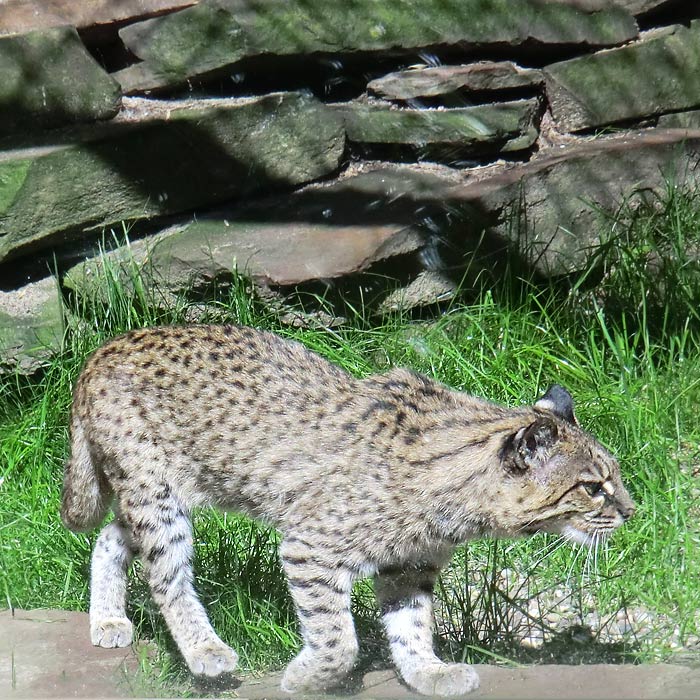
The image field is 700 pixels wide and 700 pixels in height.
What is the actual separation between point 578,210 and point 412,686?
317cm

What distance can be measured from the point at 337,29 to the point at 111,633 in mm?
3324

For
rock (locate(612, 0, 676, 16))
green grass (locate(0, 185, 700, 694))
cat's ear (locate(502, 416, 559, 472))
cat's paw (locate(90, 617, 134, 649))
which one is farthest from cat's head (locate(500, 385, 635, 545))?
rock (locate(612, 0, 676, 16))

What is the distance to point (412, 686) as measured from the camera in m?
4.12

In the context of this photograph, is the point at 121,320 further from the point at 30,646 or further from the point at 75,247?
the point at 30,646

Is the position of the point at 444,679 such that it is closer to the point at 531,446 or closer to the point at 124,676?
the point at 531,446

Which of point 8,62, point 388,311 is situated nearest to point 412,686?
point 388,311

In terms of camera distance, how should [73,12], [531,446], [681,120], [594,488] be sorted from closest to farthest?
[531,446] → [594,488] → [73,12] → [681,120]

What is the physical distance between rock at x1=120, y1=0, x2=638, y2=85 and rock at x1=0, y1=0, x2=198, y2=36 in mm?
88

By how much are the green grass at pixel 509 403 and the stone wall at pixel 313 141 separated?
21 centimetres

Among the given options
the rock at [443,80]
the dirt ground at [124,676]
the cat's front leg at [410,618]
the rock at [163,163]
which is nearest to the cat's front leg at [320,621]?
the dirt ground at [124,676]

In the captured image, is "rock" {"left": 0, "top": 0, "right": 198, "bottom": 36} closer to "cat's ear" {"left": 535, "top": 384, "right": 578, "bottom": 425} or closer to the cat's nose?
"cat's ear" {"left": 535, "top": 384, "right": 578, "bottom": 425}

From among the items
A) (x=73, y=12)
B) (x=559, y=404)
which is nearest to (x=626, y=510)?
(x=559, y=404)

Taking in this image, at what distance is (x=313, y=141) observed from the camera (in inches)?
246


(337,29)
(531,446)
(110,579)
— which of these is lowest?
(110,579)
